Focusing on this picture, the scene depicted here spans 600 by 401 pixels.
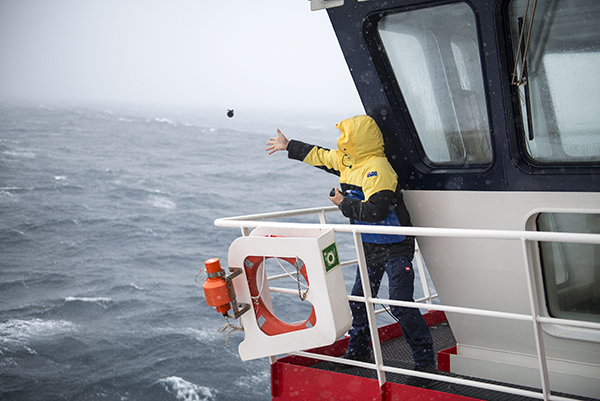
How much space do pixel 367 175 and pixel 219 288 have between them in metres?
1.21

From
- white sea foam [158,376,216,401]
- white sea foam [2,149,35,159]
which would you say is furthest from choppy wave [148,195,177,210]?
white sea foam [158,376,216,401]

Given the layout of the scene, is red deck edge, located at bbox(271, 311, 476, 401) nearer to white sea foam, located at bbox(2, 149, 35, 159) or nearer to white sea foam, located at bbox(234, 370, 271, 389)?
white sea foam, located at bbox(234, 370, 271, 389)

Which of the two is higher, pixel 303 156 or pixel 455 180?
pixel 303 156

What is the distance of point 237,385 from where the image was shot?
2128 cm

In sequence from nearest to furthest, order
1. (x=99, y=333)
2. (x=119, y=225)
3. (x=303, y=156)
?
(x=303, y=156) → (x=99, y=333) → (x=119, y=225)

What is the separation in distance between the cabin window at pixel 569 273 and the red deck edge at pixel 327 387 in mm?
1021

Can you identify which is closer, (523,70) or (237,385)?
(523,70)

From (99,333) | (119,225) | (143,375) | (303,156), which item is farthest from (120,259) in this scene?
(303,156)

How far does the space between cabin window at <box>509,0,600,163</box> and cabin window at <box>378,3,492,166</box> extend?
0.91 feet

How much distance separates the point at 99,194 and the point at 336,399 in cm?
4798

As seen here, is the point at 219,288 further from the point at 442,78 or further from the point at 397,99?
the point at 442,78

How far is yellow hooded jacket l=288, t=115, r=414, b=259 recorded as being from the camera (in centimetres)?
346

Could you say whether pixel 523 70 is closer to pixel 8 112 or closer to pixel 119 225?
pixel 119 225

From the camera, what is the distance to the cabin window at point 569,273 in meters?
3.39
